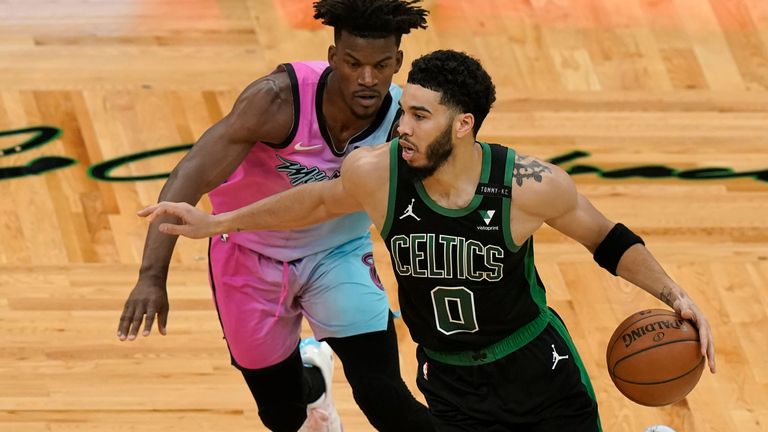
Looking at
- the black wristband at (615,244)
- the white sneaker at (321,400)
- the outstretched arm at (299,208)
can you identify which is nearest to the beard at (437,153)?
the outstretched arm at (299,208)

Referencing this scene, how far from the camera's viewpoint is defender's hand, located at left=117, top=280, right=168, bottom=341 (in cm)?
506

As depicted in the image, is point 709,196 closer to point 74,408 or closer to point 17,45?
point 74,408

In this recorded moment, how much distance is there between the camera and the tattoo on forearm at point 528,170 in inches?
187

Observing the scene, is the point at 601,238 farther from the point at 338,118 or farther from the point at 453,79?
the point at 338,118

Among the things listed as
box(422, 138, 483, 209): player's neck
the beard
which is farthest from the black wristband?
the beard

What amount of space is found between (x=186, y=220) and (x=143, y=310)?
318mm

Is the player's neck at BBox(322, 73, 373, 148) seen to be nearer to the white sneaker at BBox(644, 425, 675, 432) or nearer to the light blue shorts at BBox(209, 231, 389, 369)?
the light blue shorts at BBox(209, 231, 389, 369)

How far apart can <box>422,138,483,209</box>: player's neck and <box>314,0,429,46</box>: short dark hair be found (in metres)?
0.62

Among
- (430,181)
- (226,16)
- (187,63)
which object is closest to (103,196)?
(187,63)

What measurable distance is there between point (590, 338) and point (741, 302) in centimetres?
77

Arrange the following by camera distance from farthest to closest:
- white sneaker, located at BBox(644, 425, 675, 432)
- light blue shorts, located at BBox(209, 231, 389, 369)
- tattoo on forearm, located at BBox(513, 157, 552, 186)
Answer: white sneaker, located at BBox(644, 425, 675, 432), light blue shorts, located at BBox(209, 231, 389, 369), tattoo on forearm, located at BBox(513, 157, 552, 186)

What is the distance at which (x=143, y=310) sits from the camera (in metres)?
5.09

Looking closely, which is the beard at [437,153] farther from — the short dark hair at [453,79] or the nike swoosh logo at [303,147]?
the nike swoosh logo at [303,147]

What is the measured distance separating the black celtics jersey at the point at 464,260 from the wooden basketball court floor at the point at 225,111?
163 cm
